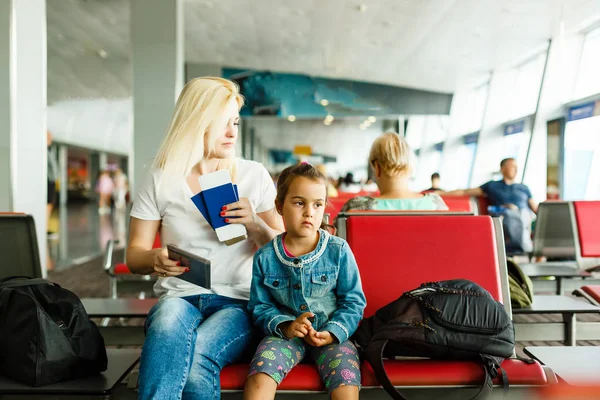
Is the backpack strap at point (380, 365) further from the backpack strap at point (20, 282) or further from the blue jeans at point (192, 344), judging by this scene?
the backpack strap at point (20, 282)

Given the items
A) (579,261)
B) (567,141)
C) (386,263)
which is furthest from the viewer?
(567,141)

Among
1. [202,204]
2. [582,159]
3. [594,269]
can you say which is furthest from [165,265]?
[582,159]

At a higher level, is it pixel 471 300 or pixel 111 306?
pixel 471 300

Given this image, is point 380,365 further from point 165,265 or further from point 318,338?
point 165,265

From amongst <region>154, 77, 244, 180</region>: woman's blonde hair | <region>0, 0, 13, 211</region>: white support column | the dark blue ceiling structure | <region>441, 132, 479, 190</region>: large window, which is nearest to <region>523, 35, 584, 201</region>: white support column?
<region>441, 132, 479, 190</region>: large window

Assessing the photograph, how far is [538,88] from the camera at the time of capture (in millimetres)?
→ 10703

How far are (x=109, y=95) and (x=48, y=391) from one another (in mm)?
12790

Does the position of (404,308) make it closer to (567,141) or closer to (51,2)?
(51,2)

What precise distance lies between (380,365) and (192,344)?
0.56 metres

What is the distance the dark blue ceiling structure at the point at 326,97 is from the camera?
14.3 metres

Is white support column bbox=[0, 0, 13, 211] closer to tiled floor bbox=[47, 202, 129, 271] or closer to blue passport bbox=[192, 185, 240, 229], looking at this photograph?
blue passport bbox=[192, 185, 240, 229]

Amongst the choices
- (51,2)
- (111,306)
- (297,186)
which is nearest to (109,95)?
(51,2)

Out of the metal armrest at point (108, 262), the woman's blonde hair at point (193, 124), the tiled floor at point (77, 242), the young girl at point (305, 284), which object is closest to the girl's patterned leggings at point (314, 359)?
the young girl at point (305, 284)

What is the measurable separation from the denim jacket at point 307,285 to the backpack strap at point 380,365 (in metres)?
0.11
